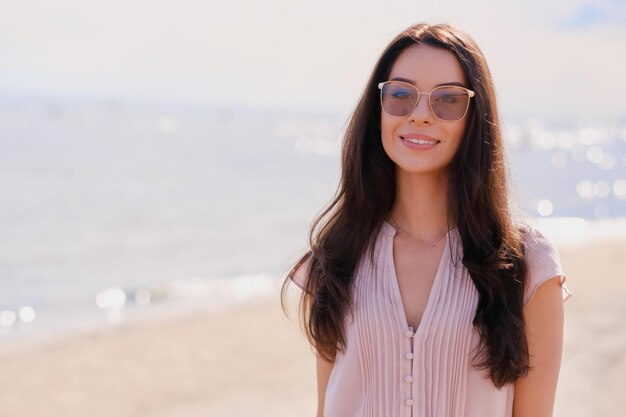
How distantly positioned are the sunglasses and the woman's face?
15 millimetres

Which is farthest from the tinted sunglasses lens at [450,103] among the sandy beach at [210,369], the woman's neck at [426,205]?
the sandy beach at [210,369]

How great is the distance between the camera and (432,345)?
104 inches

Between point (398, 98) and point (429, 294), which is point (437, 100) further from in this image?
point (429, 294)

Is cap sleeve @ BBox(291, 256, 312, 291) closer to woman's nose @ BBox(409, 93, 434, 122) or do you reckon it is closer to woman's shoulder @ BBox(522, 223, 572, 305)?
woman's nose @ BBox(409, 93, 434, 122)

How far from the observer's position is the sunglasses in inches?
106

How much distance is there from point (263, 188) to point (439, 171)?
26.4 meters

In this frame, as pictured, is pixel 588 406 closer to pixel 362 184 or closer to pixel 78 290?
pixel 362 184

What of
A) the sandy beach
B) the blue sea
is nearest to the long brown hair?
the blue sea

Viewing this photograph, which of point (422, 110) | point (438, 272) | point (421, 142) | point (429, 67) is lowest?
point (438, 272)

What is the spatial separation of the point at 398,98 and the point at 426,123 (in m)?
0.12

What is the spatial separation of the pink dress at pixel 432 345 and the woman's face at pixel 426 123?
272 mm

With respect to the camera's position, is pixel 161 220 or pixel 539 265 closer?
pixel 539 265

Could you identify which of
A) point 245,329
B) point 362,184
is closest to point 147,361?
point 245,329

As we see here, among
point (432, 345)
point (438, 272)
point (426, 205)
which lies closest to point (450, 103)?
point (426, 205)
